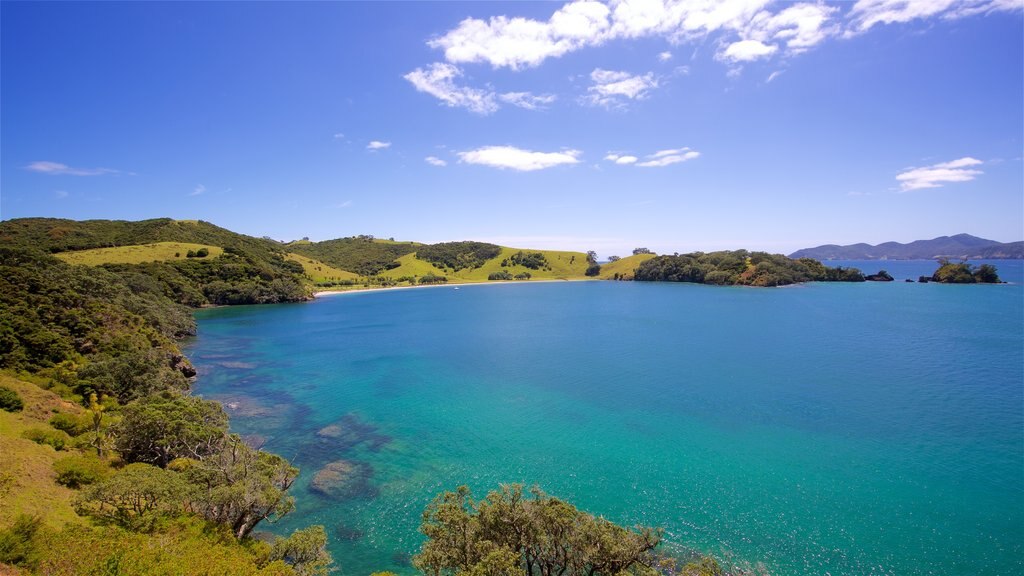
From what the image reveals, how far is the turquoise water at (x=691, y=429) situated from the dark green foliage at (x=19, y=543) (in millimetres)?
12082

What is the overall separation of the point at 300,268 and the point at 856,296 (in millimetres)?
207337

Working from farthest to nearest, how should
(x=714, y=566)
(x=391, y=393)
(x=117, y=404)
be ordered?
(x=391, y=393), (x=117, y=404), (x=714, y=566)

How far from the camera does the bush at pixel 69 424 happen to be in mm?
29188

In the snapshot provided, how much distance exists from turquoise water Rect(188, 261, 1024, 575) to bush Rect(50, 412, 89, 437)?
11.4m

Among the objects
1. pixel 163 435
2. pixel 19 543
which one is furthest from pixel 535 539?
pixel 163 435

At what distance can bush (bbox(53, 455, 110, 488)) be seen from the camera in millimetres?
21891

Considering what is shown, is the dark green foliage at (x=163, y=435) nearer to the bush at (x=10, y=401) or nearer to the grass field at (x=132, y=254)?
the bush at (x=10, y=401)

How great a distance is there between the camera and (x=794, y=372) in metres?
56.6

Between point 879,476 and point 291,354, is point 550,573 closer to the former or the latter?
point 879,476

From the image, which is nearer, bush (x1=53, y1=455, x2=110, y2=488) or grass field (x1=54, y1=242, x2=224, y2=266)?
bush (x1=53, y1=455, x2=110, y2=488)

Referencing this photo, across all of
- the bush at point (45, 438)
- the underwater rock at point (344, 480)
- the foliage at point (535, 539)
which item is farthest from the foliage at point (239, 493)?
the bush at point (45, 438)

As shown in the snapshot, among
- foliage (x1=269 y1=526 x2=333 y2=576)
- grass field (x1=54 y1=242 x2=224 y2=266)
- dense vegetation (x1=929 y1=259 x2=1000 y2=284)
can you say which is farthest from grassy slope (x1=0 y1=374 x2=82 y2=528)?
dense vegetation (x1=929 y1=259 x2=1000 y2=284)

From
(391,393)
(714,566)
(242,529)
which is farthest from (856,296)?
(242,529)

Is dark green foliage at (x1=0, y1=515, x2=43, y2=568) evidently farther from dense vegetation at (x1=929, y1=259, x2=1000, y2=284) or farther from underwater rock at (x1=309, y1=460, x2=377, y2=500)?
dense vegetation at (x1=929, y1=259, x2=1000, y2=284)
